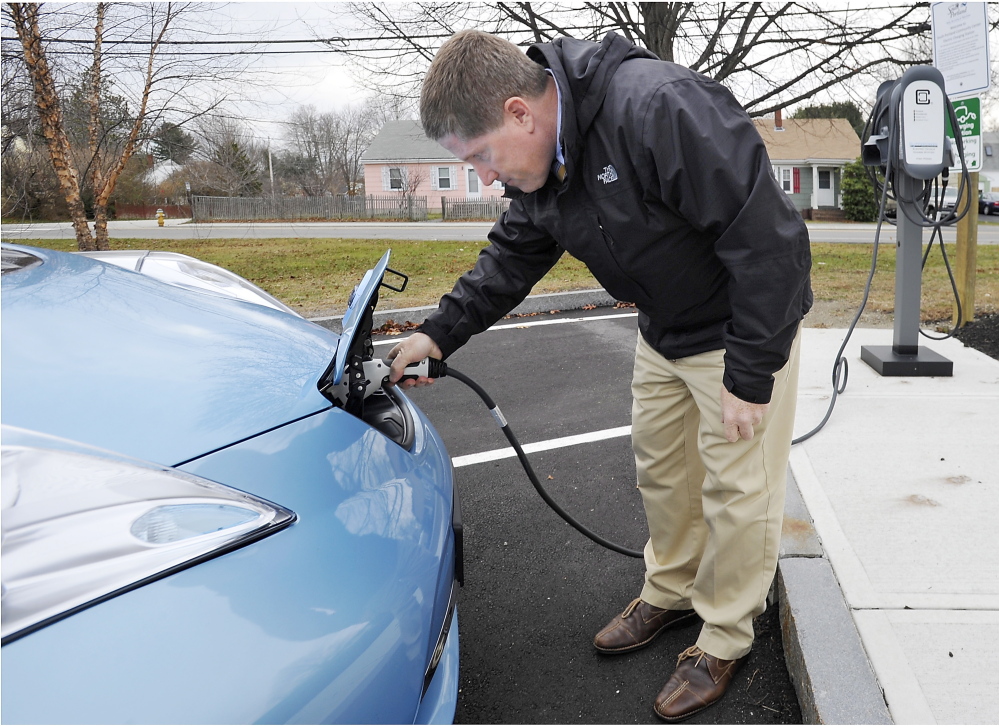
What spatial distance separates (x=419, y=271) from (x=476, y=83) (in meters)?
8.92

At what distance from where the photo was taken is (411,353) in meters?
2.10

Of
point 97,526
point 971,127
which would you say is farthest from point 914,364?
point 97,526

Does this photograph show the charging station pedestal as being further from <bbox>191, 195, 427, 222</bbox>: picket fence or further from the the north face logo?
<bbox>191, 195, 427, 222</bbox>: picket fence

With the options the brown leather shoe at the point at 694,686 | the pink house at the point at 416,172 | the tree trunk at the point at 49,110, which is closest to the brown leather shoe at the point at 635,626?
the brown leather shoe at the point at 694,686

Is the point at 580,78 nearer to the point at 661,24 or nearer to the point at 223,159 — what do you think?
the point at 661,24

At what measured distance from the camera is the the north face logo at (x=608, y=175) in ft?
5.64

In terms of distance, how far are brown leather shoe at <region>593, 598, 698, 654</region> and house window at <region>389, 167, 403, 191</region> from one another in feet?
125

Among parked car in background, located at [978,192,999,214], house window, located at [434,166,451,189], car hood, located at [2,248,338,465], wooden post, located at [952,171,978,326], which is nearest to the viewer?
car hood, located at [2,248,338,465]

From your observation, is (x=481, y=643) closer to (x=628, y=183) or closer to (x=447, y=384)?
(x=628, y=183)

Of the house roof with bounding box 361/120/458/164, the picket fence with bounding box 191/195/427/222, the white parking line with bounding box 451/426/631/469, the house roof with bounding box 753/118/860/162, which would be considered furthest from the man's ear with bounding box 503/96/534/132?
the house roof with bounding box 753/118/860/162

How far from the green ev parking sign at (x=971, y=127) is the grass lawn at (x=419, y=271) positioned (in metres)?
1.66

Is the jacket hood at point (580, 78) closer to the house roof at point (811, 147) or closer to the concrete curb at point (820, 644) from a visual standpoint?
the concrete curb at point (820, 644)

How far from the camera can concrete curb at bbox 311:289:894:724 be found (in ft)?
5.81

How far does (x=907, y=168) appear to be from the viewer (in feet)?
13.4
